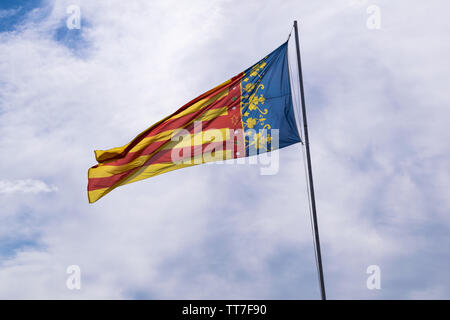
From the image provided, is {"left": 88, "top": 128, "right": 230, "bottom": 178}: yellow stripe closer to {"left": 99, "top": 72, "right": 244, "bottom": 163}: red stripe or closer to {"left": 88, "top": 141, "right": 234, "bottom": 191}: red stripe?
{"left": 88, "top": 141, "right": 234, "bottom": 191}: red stripe

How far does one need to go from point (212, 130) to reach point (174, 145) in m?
1.65

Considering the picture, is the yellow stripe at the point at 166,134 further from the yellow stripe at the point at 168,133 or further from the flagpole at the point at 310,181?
the flagpole at the point at 310,181

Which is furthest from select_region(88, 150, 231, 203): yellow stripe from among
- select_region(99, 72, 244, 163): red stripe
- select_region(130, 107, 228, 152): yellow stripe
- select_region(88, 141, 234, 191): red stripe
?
select_region(99, 72, 244, 163): red stripe

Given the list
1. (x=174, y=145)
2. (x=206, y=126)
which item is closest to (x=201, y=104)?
(x=206, y=126)

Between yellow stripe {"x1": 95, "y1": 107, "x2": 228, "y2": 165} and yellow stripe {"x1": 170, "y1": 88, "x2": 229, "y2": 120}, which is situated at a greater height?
yellow stripe {"x1": 170, "y1": 88, "x2": 229, "y2": 120}

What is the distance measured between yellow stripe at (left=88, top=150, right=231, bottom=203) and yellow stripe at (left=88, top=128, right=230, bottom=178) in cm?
34

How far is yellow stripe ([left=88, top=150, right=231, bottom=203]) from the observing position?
1870 centimetres

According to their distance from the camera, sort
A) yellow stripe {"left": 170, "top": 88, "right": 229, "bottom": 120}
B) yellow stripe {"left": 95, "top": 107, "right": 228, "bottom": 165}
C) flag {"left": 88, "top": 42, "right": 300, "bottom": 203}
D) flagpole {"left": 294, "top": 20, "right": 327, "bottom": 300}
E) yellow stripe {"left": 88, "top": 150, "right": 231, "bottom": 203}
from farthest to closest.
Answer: yellow stripe {"left": 170, "top": 88, "right": 229, "bottom": 120} → yellow stripe {"left": 95, "top": 107, "right": 228, "bottom": 165} → yellow stripe {"left": 88, "top": 150, "right": 231, "bottom": 203} → flag {"left": 88, "top": 42, "right": 300, "bottom": 203} → flagpole {"left": 294, "top": 20, "right": 327, "bottom": 300}

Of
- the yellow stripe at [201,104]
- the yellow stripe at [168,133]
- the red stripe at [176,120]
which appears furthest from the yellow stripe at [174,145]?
the yellow stripe at [201,104]

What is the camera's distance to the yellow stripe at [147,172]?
61.4 feet

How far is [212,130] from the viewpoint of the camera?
19.1 metres

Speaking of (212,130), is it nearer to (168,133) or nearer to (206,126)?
(206,126)
